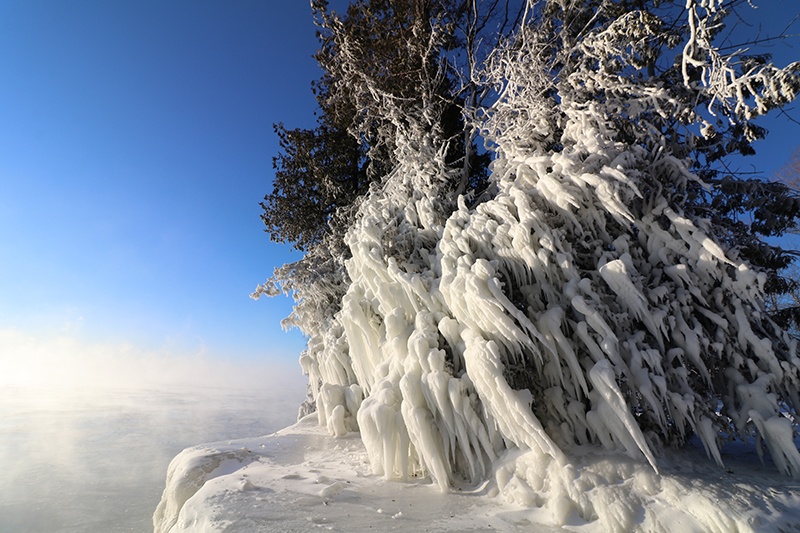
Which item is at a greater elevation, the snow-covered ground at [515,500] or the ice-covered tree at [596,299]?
the ice-covered tree at [596,299]

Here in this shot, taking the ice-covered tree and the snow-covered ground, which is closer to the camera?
the snow-covered ground

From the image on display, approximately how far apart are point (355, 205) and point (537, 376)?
267 inches

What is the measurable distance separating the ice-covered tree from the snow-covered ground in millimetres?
181

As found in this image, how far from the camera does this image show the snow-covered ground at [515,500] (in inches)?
132

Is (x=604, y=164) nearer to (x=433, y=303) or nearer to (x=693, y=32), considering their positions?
(x=693, y=32)

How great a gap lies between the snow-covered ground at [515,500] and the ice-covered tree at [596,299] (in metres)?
0.18

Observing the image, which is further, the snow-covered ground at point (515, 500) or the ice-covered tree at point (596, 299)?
the ice-covered tree at point (596, 299)

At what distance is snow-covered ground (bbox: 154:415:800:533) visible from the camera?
336 centimetres

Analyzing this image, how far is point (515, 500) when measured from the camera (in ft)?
13.1

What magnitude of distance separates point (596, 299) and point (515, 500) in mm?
2599

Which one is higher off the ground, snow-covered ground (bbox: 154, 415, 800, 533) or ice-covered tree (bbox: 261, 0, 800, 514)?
ice-covered tree (bbox: 261, 0, 800, 514)

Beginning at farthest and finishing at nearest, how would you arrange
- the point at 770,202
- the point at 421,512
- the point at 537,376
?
the point at 770,202, the point at 537,376, the point at 421,512

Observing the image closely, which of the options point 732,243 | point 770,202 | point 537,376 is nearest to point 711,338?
point 732,243

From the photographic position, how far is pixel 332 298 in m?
10.4
